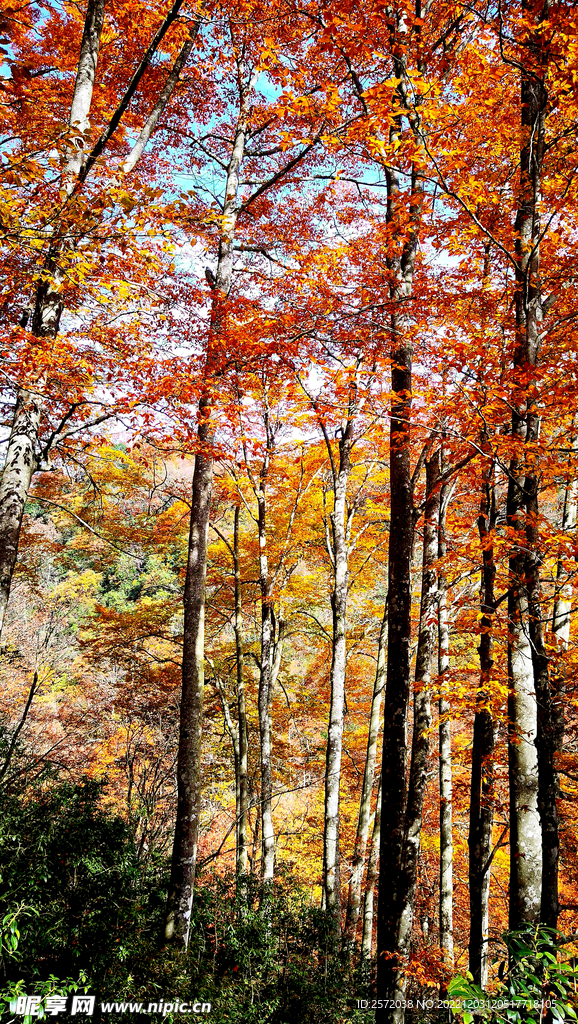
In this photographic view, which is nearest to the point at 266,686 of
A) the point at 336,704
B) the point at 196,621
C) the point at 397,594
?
the point at 336,704

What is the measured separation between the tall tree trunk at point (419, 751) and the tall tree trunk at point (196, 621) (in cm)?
221

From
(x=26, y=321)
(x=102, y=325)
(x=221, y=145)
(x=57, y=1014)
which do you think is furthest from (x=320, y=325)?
(x=57, y=1014)

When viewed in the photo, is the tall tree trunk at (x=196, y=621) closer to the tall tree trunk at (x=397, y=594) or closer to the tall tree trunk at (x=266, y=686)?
the tall tree trunk at (x=266, y=686)

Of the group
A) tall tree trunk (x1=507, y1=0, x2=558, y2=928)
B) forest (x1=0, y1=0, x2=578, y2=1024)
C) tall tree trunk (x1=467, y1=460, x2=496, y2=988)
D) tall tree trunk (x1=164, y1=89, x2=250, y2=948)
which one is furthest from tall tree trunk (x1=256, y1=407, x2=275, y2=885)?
tall tree trunk (x1=507, y1=0, x2=558, y2=928)

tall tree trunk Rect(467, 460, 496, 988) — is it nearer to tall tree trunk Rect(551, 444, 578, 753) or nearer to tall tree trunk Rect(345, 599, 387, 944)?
tall tree trunk Rect(551, 444, 578, 753)

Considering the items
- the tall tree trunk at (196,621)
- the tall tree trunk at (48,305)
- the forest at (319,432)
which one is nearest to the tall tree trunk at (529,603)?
the forest at (319,432)

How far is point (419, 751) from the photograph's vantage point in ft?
20.4

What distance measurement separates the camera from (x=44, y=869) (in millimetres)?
4316

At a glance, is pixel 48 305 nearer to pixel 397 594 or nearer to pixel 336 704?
pixel 397 594

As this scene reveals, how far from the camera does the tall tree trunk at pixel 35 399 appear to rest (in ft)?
12.6

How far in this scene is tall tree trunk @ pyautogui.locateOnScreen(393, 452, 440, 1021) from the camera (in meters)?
4.18

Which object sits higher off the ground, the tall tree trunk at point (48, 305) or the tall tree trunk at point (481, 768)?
the tall tree trunk at point (48, 305)

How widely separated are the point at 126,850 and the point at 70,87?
9.04m

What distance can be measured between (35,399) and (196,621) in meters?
3.33
